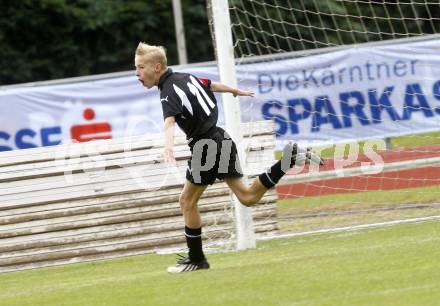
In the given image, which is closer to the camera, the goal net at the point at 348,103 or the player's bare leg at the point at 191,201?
the player's bare leg at the point at 191,201

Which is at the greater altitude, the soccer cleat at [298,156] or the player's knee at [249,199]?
the soccer cleat at [298,156]

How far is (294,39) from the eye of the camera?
1343 centimetres

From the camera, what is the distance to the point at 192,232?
9016mm

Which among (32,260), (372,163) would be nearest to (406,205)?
(372,163)

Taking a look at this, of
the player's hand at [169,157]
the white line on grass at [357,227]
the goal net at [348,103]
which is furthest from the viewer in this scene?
the goal net at [348,103]

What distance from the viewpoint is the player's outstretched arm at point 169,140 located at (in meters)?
8.09

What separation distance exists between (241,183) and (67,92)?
26.9 ft

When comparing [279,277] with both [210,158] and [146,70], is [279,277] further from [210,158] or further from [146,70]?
[146,70]

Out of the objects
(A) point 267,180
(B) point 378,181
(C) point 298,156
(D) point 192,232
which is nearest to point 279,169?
(A) point 267,180

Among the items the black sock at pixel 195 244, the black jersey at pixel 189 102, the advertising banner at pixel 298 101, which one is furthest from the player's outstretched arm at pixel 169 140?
the advertising banner at pixel 298 101

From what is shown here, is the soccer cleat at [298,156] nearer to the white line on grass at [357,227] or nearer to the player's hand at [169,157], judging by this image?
the player's hand at [169,157]

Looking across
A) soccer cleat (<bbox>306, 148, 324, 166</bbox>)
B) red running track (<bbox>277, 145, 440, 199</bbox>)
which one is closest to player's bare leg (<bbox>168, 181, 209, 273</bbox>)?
soccer cleat (<bbox>306, 148, 324, 166</bbox>)

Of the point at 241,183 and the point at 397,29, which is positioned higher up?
the point at 397,29

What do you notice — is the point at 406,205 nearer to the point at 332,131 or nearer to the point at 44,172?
the point at 332,131
